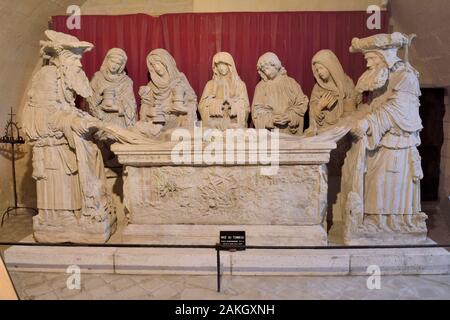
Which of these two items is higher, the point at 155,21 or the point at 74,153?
the point at 155,21

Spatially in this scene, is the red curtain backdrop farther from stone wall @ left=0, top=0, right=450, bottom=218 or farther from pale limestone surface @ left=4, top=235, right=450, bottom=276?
pale limestone surface @ left=4, top=235, right=450, bottom=276

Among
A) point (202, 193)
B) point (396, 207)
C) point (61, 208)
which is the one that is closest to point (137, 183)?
point (202, 193)

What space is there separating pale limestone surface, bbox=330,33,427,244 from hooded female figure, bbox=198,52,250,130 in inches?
58.0

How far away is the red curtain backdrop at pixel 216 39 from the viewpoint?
17.6 feet

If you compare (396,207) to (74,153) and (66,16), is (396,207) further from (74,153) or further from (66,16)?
(66,16)

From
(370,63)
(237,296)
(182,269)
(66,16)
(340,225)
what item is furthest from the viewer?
(66,16)

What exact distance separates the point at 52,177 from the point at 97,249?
972 mm

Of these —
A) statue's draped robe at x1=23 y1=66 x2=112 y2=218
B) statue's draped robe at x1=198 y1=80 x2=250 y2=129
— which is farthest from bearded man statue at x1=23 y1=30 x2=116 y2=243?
A: statue's draped robe at x1=198 y1=80 x2=250 y2=129

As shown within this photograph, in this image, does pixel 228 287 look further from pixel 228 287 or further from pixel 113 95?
pixel 113 95

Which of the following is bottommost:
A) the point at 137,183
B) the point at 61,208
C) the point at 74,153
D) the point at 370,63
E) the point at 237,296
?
the point at 237,296

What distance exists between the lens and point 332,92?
4695mm

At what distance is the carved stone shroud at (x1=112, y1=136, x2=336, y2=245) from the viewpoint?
152 inches

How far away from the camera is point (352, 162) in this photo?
3908 mm

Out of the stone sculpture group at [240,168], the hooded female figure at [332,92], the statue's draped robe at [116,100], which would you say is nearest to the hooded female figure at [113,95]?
the statue's draped robe at [116,100]
